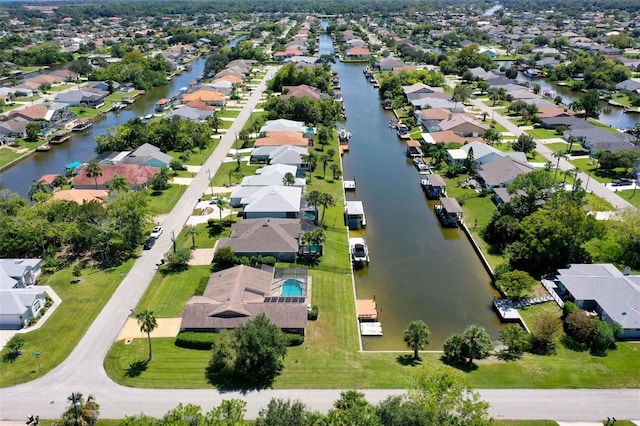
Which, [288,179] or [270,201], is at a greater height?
[288,179]

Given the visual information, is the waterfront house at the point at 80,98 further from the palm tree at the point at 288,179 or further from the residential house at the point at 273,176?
the palm tree at the point at 288,179

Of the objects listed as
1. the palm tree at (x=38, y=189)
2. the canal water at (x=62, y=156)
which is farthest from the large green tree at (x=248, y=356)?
the canal water at (x=62, y=156)

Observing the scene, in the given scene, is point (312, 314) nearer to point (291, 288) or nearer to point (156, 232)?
point (291, 288)

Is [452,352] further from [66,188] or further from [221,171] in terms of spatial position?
[66,188]

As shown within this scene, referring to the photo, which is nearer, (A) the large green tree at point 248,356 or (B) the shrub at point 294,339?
(A) the large green tree at point 248,356

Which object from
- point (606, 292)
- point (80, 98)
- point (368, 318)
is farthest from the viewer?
point (80, 98)

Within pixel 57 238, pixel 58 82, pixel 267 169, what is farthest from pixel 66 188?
pixel 58 82

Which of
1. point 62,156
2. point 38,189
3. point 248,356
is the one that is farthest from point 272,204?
point 62,156
